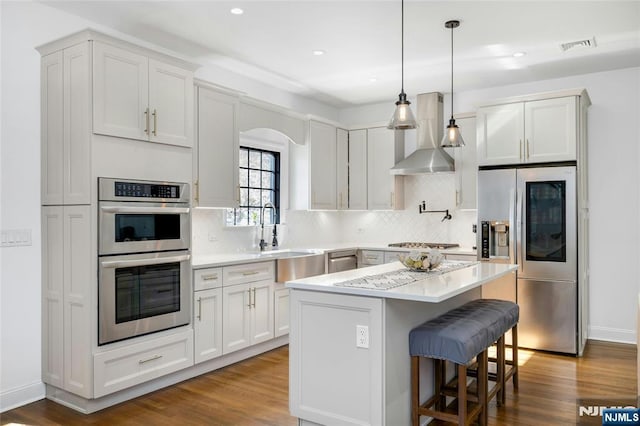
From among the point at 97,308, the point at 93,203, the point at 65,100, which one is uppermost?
the point at 65,100

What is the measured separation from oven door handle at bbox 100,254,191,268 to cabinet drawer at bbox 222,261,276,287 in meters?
0.49

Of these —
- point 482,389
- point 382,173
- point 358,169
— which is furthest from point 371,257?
point 482,389

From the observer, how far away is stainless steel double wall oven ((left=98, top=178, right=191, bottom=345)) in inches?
125

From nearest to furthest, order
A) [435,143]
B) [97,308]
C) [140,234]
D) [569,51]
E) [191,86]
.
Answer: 1. [97,308]
2. [140,234]
3. [191,86]
4. [569,51]
5. [435,143]

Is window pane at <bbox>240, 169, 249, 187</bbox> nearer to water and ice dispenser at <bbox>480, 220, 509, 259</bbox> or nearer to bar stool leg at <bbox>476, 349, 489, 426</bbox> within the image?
water and ice dispenser at <bbox>480, 220, 509, 259</bbox>

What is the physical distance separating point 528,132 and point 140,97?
3.60 m

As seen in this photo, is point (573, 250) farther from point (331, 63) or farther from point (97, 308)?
point (97, 308)

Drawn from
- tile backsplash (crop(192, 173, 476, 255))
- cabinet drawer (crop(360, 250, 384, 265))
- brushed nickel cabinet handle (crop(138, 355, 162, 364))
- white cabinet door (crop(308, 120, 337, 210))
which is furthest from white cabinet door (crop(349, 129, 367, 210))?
brushed nickel cabinet handle (crop(138, 355, 162, 364))

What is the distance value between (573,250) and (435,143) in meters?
1.97

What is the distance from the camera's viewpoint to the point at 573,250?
450cm

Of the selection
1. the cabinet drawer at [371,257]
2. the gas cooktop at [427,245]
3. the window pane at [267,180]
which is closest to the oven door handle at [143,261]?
the window pane at [267,180]

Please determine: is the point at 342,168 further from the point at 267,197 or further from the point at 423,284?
the point at 423,284

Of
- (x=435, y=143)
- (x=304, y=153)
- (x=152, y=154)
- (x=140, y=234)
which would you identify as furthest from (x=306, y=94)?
(x=140, y=234)

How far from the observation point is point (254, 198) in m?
5.50
